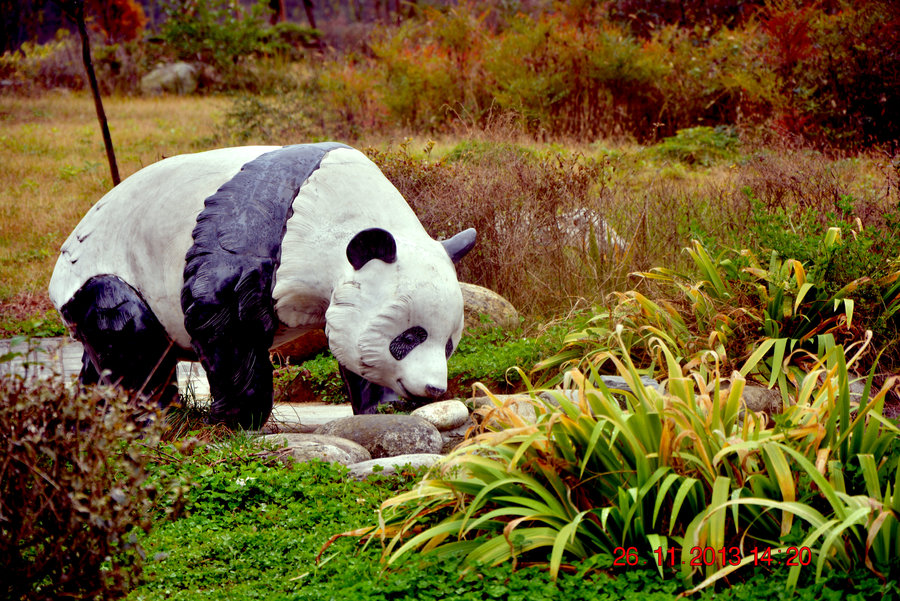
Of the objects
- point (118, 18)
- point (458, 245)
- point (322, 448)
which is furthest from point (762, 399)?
point (118, 18)

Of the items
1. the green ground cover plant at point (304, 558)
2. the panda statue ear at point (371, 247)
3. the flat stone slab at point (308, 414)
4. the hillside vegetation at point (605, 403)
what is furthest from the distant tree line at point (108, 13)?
the green ground cover plant at point (304, 558)

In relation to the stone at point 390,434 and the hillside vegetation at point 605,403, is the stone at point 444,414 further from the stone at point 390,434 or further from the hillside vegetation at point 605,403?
the hillside vegetation at point 605,403

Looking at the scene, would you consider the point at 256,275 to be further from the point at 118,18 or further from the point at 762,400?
→ the point at 118,18

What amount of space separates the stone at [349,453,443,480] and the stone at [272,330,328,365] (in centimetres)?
303

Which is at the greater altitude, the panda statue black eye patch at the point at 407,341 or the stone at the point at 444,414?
the panda statue black eye patch at the point at 407,341

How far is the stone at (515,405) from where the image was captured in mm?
3713

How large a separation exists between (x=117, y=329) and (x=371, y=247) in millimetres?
1398

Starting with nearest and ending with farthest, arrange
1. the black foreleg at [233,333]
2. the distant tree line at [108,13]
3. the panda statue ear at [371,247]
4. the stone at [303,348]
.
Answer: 1. the panda statue ear at [371,247]
2. the black foreleg at [233,333]
3. the stone at [303,348]
4. the distant tree line at [108,13]

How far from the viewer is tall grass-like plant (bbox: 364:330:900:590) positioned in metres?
2.99

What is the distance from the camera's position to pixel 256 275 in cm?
409

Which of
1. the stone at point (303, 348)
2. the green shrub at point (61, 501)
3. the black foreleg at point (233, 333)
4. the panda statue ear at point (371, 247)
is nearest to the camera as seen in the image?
the green shrub at point (61, 501)

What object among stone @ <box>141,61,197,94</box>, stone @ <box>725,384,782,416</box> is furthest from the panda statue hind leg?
stone @ <box>141,61,197,94</box>

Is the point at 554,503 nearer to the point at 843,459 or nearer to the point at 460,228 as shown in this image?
the point at 843,459

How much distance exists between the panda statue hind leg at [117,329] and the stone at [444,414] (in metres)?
1.61
